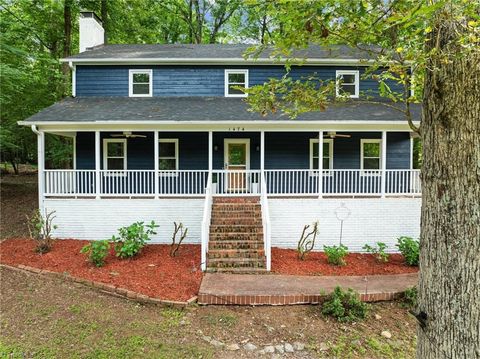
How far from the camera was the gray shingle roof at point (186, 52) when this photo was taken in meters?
12.5

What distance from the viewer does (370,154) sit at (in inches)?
493

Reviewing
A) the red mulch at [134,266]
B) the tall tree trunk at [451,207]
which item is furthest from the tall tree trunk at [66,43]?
the tall tree trunk at [451,207]

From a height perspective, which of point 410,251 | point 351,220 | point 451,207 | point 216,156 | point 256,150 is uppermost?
point 256,150

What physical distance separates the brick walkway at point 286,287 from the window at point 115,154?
268 inches

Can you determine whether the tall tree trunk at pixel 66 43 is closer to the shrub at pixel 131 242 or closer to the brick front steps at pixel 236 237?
the shrub at pixel 131 242

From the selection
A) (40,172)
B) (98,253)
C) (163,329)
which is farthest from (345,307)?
(40,172)

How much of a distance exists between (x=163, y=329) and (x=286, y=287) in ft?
8.50

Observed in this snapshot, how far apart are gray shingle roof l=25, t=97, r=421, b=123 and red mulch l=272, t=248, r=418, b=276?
13.5 feet

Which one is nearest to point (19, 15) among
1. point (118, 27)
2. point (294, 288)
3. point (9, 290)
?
point (118, 27)

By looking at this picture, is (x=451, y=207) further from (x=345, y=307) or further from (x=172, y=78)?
(x=172, y=78)

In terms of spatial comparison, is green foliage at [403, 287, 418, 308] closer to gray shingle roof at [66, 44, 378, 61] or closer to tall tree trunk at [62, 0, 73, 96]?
gray shingle roof at [66, 44, 378, 61]

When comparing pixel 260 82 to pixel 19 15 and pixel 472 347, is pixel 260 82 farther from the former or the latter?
pixel 19 15

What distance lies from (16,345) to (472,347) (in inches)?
219

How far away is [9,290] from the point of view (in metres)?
6.20
